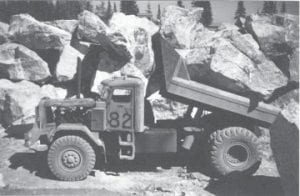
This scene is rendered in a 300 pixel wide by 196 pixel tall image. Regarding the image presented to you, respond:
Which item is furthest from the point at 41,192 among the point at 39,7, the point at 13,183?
the point at 39,7

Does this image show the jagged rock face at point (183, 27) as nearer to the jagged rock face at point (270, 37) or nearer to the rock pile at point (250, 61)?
the rock pile at point (250, 61)

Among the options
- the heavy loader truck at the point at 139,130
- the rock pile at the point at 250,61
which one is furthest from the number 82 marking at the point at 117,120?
the rock pile at the point at 250,61

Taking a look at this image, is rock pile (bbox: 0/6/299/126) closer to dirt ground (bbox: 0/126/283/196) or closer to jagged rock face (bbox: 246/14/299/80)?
jagged rock face (bbox: 246/14/299/80)

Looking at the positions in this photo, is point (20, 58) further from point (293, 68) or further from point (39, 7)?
point (39, 7)

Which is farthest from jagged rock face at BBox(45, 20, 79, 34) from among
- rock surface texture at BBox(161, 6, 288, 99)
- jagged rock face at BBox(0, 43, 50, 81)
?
rock surface texture at BBox(161, 6, 288, 99)

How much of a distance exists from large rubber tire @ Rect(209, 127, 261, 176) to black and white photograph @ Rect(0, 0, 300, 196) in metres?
0.02

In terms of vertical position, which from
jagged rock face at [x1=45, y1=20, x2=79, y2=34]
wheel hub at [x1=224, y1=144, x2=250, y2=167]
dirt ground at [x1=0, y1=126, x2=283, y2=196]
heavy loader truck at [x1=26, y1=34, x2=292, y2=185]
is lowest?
dirt ground at [x1=0, y1=126, x2=283, y2=196]

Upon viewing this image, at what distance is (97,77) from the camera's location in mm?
10695

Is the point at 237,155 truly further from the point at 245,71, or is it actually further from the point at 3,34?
the point at 3,34

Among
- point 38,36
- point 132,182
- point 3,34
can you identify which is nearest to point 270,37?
point 132,182

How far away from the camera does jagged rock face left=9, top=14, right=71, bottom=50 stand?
37.3 feet

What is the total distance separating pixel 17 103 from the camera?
10438mm

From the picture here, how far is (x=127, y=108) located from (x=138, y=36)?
4.82 m

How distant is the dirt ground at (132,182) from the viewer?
22.2 feet
